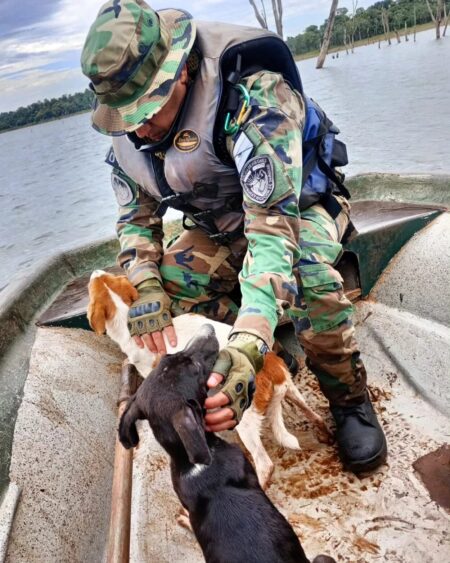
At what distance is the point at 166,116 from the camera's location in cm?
264

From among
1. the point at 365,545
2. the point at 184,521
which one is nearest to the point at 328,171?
the point at 365,545

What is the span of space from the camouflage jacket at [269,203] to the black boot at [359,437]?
0.98 metres

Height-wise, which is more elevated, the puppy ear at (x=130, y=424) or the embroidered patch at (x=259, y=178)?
the embroidered patch at (x=259, y=178)

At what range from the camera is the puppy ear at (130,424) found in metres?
2.13

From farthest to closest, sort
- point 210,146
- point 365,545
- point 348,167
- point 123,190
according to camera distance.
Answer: point 348,167 < point 123,190 < point 210,146 < point 365,545

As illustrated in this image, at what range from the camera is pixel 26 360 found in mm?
3396

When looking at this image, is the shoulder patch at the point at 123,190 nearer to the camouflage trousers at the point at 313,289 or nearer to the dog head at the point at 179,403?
the camouflage trousers at the point at 313,289

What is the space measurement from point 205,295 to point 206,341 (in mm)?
1285

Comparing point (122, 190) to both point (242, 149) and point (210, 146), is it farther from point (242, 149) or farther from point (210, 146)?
point (242, 149)

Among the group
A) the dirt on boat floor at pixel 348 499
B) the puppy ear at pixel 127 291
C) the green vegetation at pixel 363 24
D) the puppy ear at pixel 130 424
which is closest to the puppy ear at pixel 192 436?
the puppy ear at pixel 130 424

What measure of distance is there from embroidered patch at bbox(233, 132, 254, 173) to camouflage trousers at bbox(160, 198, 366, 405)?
58 centimetres

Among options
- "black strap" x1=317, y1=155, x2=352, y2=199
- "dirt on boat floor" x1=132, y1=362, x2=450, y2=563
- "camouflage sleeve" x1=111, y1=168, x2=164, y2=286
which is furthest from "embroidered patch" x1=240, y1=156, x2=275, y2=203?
"dirt on boat floor" x1=132, y1=362, x2=450, y2=563

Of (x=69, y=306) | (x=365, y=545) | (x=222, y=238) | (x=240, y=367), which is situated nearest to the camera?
(x=240, y=367)

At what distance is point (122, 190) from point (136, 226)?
0.79ft
